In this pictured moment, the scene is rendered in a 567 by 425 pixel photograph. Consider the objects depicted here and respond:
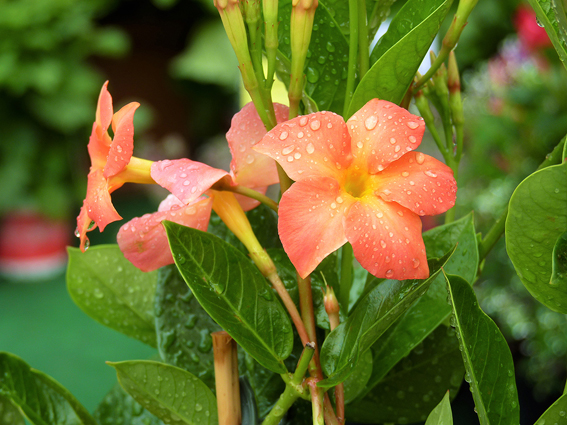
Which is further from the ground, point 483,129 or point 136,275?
point 136,275

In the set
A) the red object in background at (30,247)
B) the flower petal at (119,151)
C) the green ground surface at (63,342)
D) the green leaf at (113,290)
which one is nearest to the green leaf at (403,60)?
the flower petal at (119,151)

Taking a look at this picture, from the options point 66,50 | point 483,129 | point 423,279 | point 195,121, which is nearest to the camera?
point 423,279

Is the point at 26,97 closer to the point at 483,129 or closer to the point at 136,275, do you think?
the point at 483,129

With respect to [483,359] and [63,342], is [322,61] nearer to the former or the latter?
[483,359]

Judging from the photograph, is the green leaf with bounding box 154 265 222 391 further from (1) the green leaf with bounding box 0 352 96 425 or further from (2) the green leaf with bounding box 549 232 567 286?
(2) the green leaf with bounding box 549 232 567 286

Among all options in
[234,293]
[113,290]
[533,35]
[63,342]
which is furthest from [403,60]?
[63,342]

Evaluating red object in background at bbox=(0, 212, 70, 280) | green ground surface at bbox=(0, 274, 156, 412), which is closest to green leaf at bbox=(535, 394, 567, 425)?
green ground surface at bbox=(0, 274, 156, 412)

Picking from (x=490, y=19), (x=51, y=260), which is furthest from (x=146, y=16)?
(x=490, y=19)
